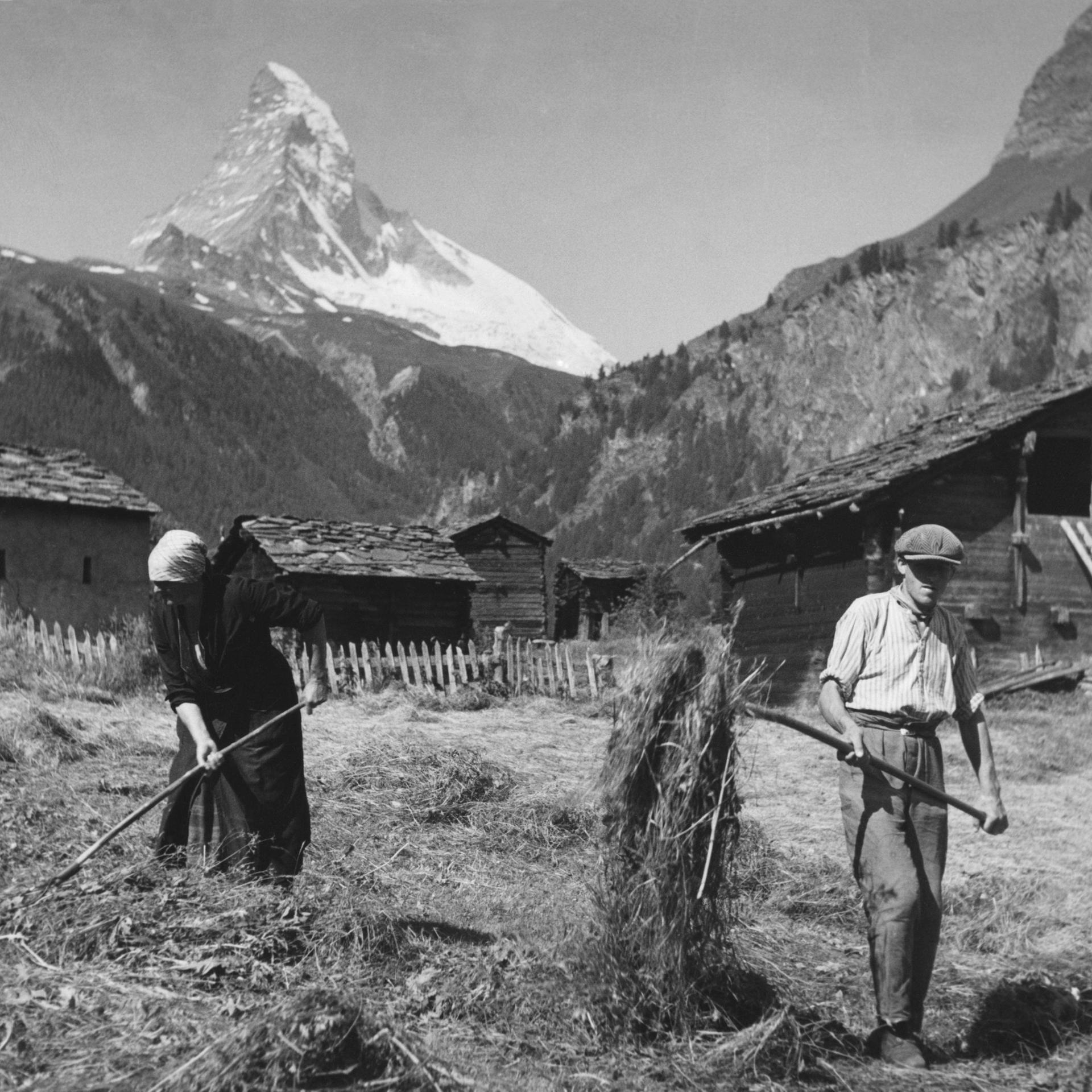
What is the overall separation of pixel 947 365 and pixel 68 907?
99718mm

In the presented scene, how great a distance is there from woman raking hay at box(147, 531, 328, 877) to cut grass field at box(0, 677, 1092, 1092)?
21 centimetres

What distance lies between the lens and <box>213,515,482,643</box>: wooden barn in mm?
22453

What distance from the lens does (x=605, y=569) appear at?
50.7 metres

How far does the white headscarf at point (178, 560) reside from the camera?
515cm

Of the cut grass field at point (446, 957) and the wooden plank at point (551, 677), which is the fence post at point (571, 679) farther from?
the cut grass field at point (446, 957)

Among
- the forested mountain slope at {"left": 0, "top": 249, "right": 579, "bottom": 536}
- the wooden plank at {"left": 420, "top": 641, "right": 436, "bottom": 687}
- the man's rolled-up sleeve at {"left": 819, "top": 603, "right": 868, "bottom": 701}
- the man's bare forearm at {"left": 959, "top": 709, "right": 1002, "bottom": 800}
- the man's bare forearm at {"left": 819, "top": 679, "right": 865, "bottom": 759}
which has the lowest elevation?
the wooden plank at {"left": 420, "top": 641, "right": 436, "bottom": 687}

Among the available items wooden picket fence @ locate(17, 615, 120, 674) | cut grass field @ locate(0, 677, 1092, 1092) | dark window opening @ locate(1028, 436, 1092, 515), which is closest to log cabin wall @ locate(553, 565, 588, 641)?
dark window opening @ locate(1028, 436, 1092, 515)

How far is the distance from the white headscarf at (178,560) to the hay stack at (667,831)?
1838 mm

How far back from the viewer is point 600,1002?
180 inches

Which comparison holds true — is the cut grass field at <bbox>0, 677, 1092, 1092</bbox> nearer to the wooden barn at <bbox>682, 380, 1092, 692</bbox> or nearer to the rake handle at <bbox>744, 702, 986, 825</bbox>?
the rake handle at <bbox>744, 702, 986, 825</bbox>

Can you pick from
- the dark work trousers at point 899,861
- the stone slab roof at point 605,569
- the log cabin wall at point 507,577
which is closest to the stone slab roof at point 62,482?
the log cabin wall at point 507,577

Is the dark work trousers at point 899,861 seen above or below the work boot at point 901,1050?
above

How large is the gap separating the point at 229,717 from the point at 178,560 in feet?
2.32

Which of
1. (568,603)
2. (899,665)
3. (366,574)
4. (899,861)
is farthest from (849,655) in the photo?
(568,603)
